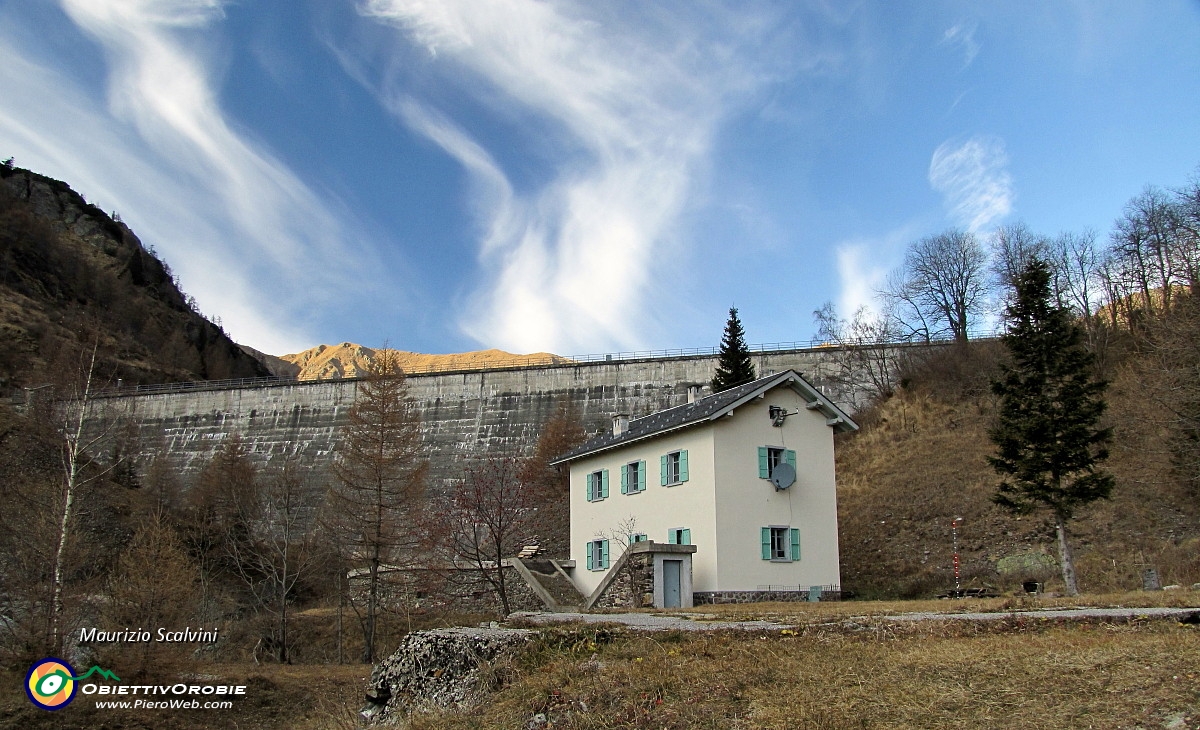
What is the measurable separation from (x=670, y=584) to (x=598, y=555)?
23.5 ft

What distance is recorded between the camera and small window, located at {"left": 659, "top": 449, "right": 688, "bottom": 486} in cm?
2673

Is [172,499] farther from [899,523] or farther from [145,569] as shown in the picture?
[899,523]

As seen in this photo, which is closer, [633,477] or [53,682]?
[53,682]

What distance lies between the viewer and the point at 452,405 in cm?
5312

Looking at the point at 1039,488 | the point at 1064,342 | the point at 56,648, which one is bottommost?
the point at 56,648

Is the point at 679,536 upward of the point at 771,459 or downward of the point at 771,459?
downward

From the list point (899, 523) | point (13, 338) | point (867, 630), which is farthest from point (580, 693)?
point (13, 338)

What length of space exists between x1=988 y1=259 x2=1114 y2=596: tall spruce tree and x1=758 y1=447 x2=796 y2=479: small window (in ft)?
19.8

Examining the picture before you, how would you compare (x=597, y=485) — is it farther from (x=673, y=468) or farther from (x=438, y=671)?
(x=438, y=671)

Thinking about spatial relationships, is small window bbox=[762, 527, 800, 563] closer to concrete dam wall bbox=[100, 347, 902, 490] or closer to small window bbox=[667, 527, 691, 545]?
small window bbox=[667, 527, 691, 545]

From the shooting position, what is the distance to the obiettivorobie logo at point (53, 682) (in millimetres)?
13141

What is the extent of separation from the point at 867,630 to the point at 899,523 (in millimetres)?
27369

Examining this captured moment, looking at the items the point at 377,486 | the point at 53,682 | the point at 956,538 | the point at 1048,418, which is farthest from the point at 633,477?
the point at 53,682

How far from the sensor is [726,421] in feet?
85.4
